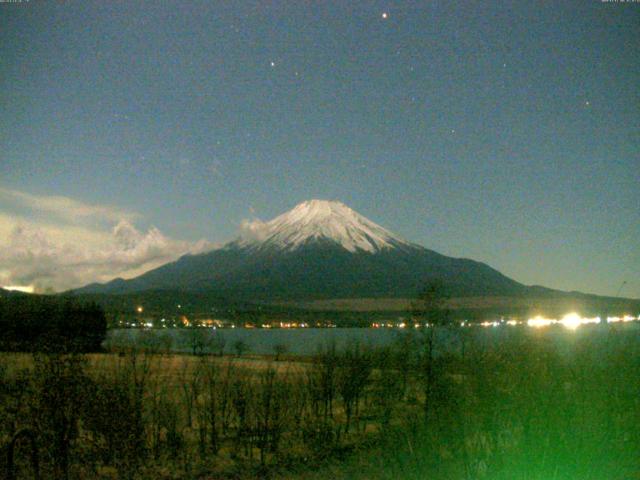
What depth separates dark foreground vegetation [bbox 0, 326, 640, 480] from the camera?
14.9ft

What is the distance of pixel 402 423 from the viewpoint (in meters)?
6.25

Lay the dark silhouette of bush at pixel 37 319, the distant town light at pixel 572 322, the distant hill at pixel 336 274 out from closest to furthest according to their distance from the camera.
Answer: the distant town light at pixel 572 322
the dark silhouette of bush at pixel 37 319
the distant hill at pixel 336 274

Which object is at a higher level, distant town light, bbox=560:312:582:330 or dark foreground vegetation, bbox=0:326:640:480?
distant town light, bbox=560:312:582:330

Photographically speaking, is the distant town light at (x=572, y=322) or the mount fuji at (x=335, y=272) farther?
the mount fuji at (x=335, y=272)

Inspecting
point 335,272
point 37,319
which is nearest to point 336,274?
point 335,272

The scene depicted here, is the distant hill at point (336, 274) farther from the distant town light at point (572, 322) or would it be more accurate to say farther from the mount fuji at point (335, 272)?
the distant town light at point (572, 322)

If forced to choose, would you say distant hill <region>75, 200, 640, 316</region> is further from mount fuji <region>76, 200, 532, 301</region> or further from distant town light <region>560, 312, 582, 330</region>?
distant town light <region>560, 312, 582, 330</region>

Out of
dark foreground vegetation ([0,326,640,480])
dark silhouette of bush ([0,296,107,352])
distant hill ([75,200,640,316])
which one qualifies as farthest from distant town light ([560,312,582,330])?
distant hill ([75,200,640,316])

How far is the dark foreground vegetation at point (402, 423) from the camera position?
14.9ft

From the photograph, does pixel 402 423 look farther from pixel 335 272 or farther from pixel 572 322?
pixel 335 272

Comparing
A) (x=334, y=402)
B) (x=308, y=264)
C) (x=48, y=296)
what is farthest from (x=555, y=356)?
(x=308, y=264)

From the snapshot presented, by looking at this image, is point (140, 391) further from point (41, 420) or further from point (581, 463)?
point (581, 463)

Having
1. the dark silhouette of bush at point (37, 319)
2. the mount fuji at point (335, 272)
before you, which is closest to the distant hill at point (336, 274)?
the mount fuji at point (335, 272)

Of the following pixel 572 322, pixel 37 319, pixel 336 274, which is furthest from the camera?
pixel 336 274
